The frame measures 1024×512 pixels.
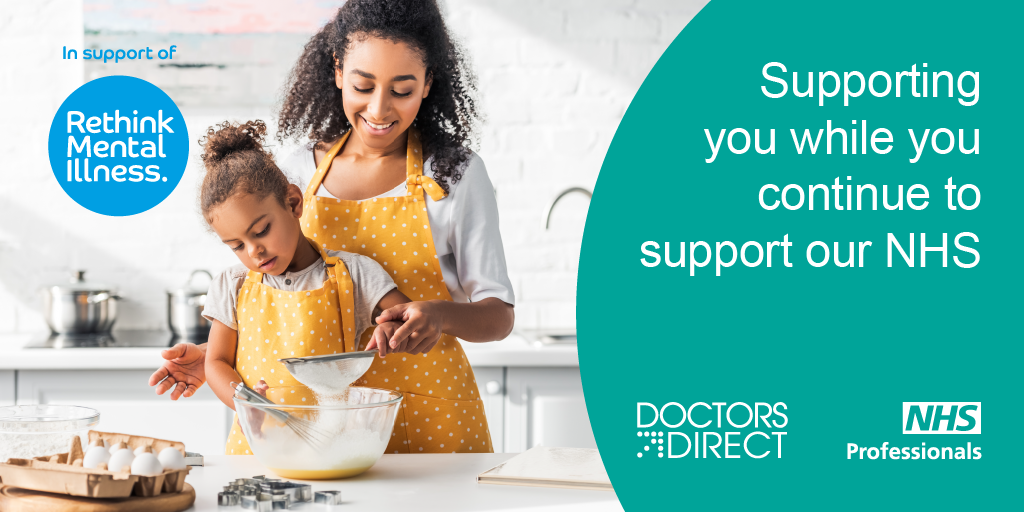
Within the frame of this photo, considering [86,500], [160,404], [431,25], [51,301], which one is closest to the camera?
[86,500]

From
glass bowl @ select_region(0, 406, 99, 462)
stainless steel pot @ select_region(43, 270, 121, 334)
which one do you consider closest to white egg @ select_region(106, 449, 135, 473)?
glass bowl @ select_region(0, 406, 99, 462)

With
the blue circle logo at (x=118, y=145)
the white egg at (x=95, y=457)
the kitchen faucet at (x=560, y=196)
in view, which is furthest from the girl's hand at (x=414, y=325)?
the blue circle logo at (x=118, y=145)

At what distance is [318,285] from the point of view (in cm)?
131

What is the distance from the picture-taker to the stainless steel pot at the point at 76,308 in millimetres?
2355

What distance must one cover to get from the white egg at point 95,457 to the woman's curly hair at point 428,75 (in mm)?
636

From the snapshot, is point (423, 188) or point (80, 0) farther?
point (80, 0)

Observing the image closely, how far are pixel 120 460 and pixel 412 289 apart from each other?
21.2 inches

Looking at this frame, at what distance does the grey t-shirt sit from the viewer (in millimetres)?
1321

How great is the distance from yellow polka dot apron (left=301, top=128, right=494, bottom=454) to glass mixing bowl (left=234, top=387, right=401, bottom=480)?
29cm

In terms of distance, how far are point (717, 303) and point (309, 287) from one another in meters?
0.59

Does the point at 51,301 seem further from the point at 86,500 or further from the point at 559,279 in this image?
the point at 86,500

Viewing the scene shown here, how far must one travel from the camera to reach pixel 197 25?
2.67 m

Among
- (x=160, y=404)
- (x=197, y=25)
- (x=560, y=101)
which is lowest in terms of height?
(x=160, y=404)

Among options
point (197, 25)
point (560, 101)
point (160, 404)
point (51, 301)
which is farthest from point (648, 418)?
point (197, 25)
